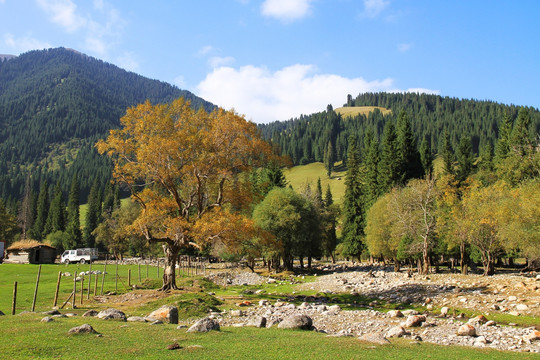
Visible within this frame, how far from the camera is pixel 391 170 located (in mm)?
63469

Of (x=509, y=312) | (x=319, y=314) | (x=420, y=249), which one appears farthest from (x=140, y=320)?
(x=420, y=249)

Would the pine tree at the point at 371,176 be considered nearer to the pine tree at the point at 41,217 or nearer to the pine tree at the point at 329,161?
the pine tree at the point at 41,217

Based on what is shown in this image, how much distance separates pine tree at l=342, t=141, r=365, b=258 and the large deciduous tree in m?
40.3

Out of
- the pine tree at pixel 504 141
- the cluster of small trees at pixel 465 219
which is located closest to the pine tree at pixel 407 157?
the cluster of small trees at pixel 465 219

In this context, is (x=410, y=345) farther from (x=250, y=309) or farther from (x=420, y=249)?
(x=420, y=249)

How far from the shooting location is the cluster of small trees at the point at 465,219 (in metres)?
32.3

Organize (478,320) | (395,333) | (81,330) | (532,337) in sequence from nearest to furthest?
(81,330)
(532,337)
(395,333)
(478,320)

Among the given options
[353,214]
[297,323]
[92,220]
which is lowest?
[297,323]

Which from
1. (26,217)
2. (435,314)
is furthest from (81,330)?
(26,217)

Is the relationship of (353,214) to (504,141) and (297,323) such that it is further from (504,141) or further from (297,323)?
(297,323)

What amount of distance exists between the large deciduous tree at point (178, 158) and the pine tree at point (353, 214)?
4030cm

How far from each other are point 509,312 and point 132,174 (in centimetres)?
2583

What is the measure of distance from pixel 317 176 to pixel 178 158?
14963 centimetres

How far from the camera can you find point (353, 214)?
219ft
